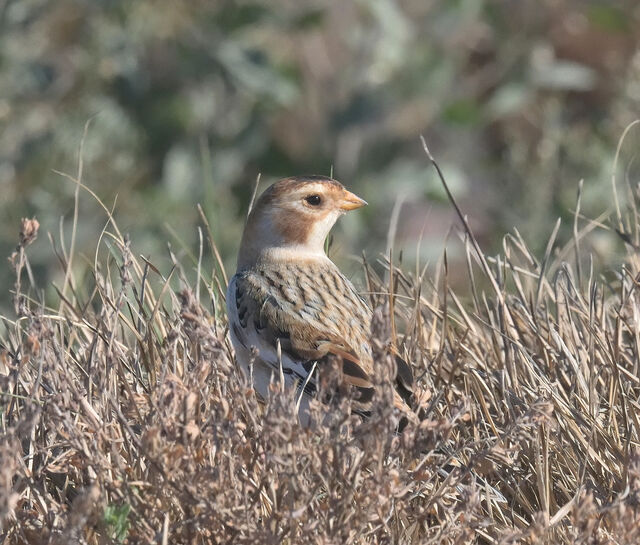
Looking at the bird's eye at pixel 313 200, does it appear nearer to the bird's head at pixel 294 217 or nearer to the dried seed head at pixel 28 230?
the bird's head at pixel 294 217

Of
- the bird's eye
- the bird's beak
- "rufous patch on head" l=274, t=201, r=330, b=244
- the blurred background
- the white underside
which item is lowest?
the blurred background

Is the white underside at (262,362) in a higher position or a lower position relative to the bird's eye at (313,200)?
lower

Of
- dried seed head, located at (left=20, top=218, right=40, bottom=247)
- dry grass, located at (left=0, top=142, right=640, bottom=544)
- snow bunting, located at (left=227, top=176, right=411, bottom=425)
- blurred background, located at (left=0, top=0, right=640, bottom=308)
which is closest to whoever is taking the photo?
dry grass, located at (left=0, top=142, right=640, bottom=544)

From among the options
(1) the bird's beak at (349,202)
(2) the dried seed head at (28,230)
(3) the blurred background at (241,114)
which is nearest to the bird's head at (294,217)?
(1) the bird's beak at (349,202)

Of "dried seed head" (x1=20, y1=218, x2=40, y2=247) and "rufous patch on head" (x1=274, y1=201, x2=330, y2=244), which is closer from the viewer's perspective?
"dried seed head" (x1=20, y1=218, x2=40, y2=247)

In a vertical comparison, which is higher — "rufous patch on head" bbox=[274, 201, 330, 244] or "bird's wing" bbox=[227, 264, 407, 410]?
"rufous patch on head" bbox=[274, 201, 330, 244]

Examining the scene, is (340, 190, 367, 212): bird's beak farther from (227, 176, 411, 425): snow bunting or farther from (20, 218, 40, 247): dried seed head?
(20, 218, 40, 247): dried seed head

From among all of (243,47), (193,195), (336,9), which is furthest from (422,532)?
(336,9)

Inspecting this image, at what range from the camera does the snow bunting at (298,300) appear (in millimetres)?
3059

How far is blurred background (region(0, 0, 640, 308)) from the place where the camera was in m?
6.79

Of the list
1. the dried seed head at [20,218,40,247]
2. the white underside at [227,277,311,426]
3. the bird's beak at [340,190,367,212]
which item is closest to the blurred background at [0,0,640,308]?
the bird's beak at [340,190,367,212]

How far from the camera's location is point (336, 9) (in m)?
9.56

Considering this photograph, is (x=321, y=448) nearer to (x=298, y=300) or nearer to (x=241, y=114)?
(x=298, y=300)

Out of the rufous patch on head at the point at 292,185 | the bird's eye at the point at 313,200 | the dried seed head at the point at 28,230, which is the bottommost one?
the bird's eye at the point at 313,200
